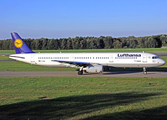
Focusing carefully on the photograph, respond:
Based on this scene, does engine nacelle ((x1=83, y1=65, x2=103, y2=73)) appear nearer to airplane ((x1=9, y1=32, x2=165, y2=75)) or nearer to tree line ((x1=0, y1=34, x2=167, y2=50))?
airplane ((x1=9, y1=32, x2=165, y2=75))

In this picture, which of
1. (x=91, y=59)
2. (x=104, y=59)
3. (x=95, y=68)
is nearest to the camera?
(x=95, y=68)

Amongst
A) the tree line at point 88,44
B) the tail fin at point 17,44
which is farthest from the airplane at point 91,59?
the tree line at point 88,44

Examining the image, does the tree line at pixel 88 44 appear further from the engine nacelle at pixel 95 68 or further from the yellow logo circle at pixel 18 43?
the engine nacelle at pixel 95 68

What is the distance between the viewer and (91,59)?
32062 millimetres

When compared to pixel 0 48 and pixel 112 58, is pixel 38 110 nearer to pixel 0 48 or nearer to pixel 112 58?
pixel 112 58

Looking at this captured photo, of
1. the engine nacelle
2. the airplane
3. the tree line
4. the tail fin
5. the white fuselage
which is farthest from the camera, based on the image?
the tree line

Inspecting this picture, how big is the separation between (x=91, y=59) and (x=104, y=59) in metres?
2.10

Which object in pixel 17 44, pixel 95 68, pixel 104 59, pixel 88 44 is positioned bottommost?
pixel 95 68

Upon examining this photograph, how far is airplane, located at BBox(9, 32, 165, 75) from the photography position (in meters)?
30.6

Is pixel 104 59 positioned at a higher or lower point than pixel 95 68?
higher

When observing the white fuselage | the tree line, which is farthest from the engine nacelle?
the tree line

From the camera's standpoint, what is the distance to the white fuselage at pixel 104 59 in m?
30.7

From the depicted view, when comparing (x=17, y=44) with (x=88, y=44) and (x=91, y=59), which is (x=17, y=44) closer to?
(x=91, y=59)

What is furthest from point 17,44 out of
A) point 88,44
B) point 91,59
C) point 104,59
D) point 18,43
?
point 88,44
